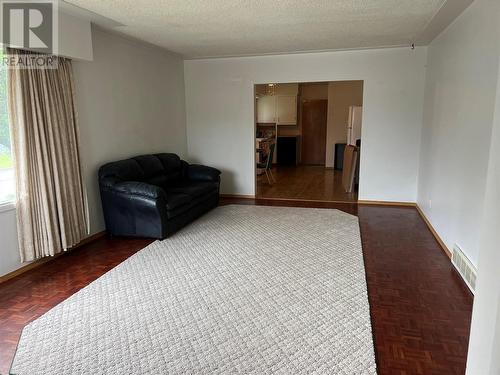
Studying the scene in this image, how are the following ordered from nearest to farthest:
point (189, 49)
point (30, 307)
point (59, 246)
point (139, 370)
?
point (139, 370), point (30, 307), point (59, 246), point (189, 49)

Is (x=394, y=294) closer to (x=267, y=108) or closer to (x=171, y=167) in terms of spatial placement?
(x=171, y=167)

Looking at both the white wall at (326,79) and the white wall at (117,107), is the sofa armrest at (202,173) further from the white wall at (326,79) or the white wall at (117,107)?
the white wall at (326,79)

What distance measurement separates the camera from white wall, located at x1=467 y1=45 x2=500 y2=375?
1.08 meters

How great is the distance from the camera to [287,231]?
14.8 ft

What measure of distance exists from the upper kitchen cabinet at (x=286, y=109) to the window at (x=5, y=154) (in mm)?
8303

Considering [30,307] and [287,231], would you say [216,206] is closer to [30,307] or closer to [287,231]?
[287,231]

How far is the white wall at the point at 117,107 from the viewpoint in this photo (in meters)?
4.12

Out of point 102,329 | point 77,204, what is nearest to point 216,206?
point 77,204

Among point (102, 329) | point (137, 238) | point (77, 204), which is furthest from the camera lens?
point (137, 238)

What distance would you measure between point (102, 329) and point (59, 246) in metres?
1.64

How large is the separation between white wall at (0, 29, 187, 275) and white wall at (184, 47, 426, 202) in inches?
27.2

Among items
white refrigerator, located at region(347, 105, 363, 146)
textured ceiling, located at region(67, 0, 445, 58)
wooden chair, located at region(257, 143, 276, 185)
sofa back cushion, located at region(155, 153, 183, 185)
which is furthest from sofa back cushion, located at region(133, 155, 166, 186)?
white refrigerator, located at region(347, 105, 363, 146)

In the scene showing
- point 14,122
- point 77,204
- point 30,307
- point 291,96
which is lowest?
point 30,307

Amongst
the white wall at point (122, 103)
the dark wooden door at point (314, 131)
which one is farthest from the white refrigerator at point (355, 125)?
the white wall at point (122, 103)
